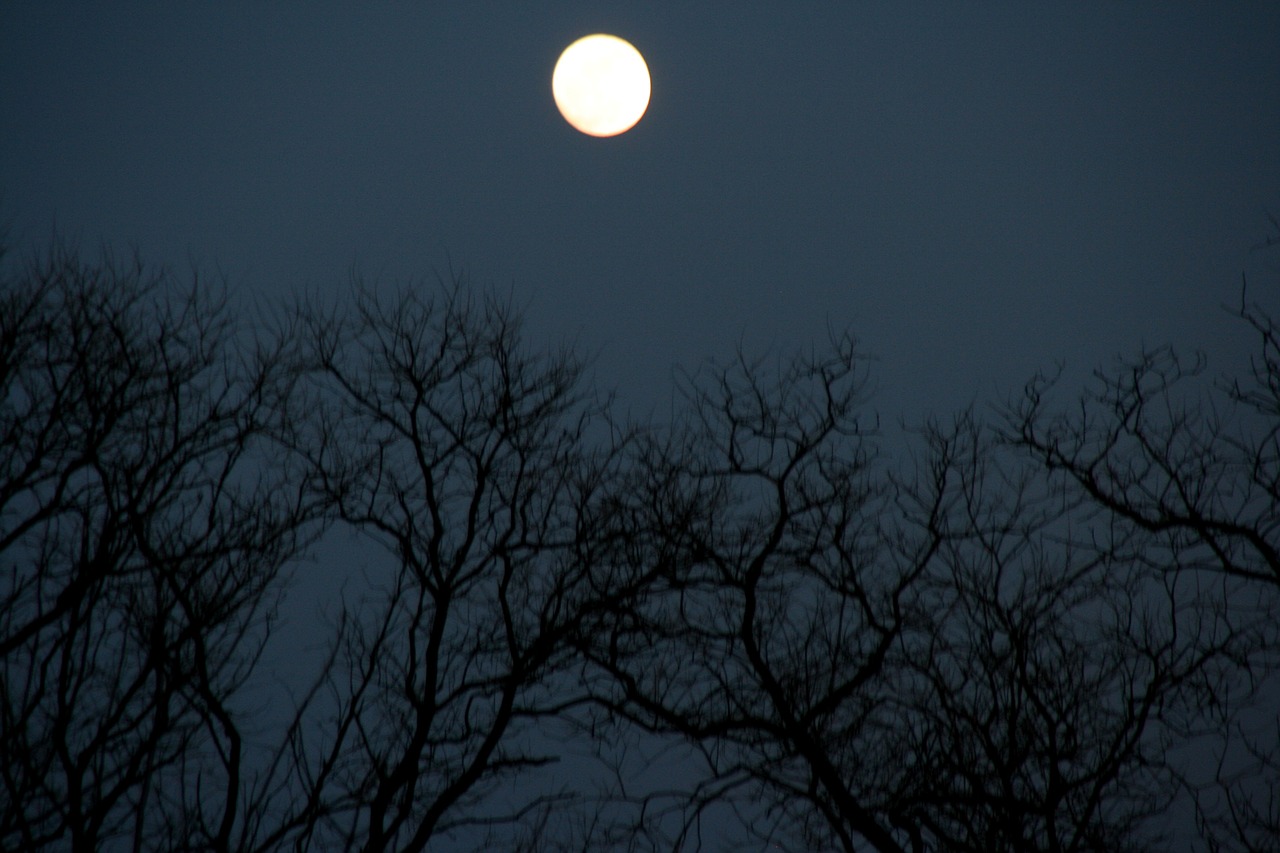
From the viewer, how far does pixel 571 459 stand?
278 inches

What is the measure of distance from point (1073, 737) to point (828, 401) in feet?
10.2

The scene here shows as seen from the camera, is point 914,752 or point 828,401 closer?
point 914,752

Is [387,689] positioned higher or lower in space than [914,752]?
higher

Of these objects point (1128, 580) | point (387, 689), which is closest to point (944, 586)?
point (1128, 580)

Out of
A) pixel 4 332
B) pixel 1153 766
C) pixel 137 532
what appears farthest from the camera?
pixel 1153 766

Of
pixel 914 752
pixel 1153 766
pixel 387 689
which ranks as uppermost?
pixel 387 689

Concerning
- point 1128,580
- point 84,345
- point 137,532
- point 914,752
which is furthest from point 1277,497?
point 84,345

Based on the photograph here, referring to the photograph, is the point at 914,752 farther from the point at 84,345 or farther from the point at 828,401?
the point at 84,345

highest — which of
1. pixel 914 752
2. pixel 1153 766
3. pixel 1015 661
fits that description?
pixel 1015 661

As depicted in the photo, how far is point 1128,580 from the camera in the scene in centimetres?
631

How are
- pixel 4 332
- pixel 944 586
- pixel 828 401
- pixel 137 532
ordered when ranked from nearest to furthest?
pixel 137 532 → pixel 4 332 → pixel 944 586 → pixel 828 401

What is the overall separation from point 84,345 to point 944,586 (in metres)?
6.55

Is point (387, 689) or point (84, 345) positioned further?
point (387, 689)

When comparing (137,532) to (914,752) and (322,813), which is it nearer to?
(322,813)
